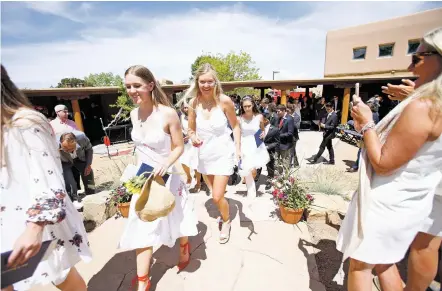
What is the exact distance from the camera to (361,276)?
4.96 ft

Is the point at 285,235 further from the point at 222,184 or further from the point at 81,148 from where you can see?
the point at 81,148

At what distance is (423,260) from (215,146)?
211cm

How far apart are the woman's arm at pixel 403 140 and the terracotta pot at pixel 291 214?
6.38 feet

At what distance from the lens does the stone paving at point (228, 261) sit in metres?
2.27

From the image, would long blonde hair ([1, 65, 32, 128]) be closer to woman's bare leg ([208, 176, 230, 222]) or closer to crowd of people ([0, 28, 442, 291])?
crowd of people ([0, 28, 442, 291])

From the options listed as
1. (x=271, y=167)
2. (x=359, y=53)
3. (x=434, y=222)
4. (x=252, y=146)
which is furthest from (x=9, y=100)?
(x=359, y=53)

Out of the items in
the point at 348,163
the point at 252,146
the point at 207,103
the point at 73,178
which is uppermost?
the point at 207,103

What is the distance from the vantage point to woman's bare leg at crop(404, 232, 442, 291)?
5.57ft

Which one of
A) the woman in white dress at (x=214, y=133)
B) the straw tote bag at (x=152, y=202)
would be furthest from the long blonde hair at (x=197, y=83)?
the straw tote bag at (x=152, y=202)

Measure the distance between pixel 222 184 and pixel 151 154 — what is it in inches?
41.0

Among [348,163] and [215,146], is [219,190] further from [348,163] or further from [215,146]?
[348,163]

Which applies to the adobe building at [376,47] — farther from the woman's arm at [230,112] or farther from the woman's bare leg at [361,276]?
the woman's bare leg at [361,276]

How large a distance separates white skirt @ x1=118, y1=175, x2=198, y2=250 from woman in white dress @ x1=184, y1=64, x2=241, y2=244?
560 mm

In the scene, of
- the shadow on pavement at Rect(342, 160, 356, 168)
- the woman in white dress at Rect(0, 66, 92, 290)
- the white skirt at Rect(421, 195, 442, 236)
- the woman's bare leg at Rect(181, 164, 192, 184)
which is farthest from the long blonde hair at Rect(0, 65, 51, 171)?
the shadow on pavement at Rect(342, 160, 356, 168)
